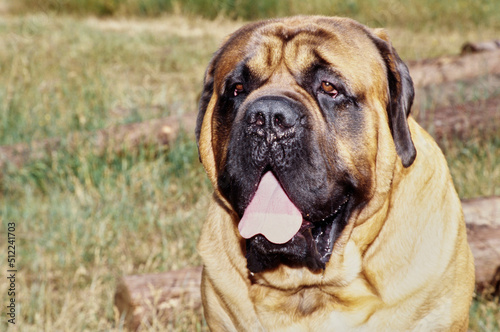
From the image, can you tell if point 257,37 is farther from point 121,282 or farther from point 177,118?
point 177,118

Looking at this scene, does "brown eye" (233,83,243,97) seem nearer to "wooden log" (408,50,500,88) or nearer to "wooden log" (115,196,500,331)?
"wooden log" (115,196,500,331)

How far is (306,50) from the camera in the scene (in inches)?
100.0

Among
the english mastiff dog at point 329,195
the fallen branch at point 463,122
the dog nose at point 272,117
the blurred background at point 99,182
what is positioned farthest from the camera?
the fallen branch at point 463,122

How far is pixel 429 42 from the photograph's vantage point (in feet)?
31.4

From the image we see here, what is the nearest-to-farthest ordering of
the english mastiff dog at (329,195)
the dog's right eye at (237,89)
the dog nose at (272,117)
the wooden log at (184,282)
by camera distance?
the dog nose at (272,117) → the english mastiff dog at (329,195) → the dog's right eye at (237,89) → the wooden log at (184,282)

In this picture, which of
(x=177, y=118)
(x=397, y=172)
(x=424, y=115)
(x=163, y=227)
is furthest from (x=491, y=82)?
(x=397, y=172)

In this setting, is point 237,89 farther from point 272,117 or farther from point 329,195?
point 329,195

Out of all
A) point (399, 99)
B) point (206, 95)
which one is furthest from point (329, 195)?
point (206, 95)

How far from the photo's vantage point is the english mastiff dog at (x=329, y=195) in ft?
7.93

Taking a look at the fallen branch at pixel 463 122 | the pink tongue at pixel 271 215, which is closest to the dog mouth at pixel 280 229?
the pink tongue at pixel 271 215

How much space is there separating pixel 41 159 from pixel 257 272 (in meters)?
2.78

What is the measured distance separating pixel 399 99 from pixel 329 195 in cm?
48

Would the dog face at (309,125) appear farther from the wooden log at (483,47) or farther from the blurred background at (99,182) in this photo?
the wooden log at (483,47)

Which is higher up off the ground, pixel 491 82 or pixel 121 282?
pixel 491 82
